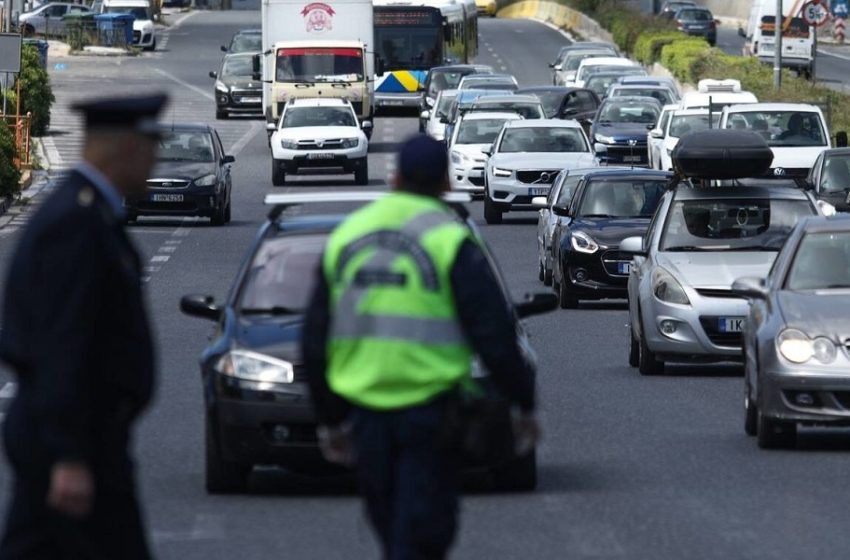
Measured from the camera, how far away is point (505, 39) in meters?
100

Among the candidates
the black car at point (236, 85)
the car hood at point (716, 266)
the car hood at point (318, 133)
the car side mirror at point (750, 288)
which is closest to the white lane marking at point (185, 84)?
the black car at point (236, 85)

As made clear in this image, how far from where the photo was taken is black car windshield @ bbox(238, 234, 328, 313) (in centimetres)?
1237

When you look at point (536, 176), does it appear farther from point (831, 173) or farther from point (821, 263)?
point (821, 263)

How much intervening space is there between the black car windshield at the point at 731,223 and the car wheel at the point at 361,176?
26520 millimetres

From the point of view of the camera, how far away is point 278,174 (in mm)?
47062

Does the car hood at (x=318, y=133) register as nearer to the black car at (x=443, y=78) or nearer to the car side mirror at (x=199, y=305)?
the black car at (x=443, y=78)

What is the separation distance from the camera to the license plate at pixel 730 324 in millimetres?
18703

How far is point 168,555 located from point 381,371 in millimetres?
3763

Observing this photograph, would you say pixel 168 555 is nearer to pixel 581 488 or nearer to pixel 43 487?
pixel 581 488

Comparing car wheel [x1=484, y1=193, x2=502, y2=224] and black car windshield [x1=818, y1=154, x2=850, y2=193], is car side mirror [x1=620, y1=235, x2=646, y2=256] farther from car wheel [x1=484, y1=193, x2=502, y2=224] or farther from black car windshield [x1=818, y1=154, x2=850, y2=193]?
car wheel [x1=484, y1=193, x2=502, y2=224]

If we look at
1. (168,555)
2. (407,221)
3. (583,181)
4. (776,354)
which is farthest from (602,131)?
(407,221)

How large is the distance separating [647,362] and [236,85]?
152 ft

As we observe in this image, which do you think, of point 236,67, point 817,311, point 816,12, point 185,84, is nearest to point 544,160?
point 816,12

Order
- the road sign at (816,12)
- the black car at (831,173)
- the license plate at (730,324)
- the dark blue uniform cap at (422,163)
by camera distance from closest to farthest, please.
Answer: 1. the dark blue uniform cap at (422,163)
2. the license plate at (730,324)
3. the black car at (831,173)
4. the road sign at (816,12)
